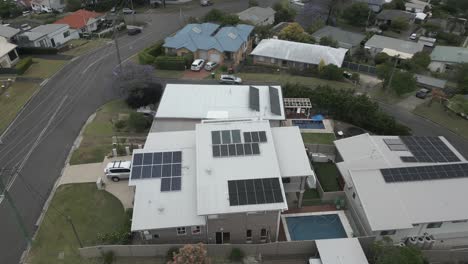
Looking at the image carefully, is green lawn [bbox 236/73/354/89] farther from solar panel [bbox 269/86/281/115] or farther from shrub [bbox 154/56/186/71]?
solar panel [bbox 269/86/281/115]

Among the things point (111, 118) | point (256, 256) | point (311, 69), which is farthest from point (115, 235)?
point (311, 69)

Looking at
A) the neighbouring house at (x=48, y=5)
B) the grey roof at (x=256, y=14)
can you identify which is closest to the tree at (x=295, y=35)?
the grey roof at (x=256, y=14)

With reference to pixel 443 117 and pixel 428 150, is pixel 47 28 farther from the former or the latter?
pixel 443 117

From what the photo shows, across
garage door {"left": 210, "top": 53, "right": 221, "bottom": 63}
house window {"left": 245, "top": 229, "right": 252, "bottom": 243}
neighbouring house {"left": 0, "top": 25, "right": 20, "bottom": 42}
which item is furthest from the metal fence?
neighbouring house {"left": 0, "top": 25, "right": 20, "bottom": 42}

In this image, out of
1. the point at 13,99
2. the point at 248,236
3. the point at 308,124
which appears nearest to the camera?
the point at 248,236

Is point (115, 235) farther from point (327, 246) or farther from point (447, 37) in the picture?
point (447, 37)

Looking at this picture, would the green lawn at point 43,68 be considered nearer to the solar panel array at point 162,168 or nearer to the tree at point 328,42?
the solar panel array at point 162,168

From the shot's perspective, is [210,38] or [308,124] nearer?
[308,124]

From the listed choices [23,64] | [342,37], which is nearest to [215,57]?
[342,37]

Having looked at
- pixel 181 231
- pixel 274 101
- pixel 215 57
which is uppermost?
pixel 274 101
